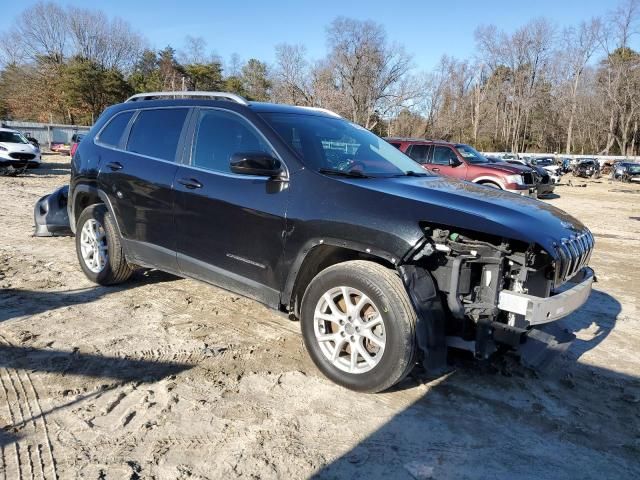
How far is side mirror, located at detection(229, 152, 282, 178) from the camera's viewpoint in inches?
138

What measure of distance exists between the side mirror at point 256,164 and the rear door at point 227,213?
10 centimetres

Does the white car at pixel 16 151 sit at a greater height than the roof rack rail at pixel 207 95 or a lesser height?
lesser

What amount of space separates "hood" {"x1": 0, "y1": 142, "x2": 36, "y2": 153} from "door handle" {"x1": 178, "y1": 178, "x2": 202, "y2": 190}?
19085 mm

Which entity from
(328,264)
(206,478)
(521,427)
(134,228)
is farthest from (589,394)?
(134,228)

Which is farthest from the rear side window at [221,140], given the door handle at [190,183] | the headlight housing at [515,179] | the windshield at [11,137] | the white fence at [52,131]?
the white fence at [52,131]

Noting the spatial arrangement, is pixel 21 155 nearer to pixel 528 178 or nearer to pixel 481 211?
pixel 528 178

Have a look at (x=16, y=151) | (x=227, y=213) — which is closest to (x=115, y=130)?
(x=227, y=213)

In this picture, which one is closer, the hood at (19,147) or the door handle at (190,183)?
the door handle at (190,183)

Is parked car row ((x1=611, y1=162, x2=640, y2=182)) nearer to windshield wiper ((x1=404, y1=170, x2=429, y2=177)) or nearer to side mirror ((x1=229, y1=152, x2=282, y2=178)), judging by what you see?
windshield wiper ((x1=404, y1=170, x2=429, y2=177))

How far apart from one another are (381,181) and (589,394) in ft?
6.68

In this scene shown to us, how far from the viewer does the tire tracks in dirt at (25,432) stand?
7.89 ft

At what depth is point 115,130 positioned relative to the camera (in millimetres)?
5125

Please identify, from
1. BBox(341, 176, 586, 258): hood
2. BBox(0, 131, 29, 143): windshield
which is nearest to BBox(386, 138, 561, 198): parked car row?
BBox(341, 176, 586, 258): hood

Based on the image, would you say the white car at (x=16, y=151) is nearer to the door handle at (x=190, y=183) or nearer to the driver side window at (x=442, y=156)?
the driver side window at (x=442, y=156)
